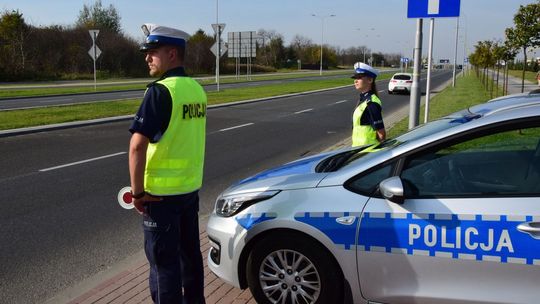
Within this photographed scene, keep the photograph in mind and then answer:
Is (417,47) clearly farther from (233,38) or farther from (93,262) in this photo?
(233,38)

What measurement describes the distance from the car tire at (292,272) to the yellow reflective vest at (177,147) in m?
0.70

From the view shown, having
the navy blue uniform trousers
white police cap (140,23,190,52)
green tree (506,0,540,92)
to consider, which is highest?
green tree (506,0,540,92)

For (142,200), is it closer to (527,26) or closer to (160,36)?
(160,36)

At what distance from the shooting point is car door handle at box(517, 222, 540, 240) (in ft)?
8.30

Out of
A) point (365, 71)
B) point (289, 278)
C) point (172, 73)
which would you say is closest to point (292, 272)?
point (289, 278)

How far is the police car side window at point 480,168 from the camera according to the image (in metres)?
2.80

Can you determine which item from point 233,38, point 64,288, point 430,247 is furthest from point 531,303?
point 233,38

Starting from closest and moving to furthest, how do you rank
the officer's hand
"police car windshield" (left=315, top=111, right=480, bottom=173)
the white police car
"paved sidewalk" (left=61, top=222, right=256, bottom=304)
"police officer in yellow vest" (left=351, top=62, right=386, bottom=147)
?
the white police car
the officer's hand
"police car windshield" (left=315, top=111, right=480, bottom=173)
"paved sidewalk" (left=61, top=222, right=256, bottom=304)
"police officer in yellow vest" (left=351, top=62, right=386, bottom=147)

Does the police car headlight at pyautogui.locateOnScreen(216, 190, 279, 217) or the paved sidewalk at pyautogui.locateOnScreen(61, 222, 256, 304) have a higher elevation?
the police car headlight at pyautogui.locateOnScreen(216, 190, 279, 217)

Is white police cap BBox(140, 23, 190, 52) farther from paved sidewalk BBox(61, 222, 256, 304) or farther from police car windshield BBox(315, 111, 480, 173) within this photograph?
paved sidewalk BBox(61, 222, 256, 304)

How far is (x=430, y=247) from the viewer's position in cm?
274

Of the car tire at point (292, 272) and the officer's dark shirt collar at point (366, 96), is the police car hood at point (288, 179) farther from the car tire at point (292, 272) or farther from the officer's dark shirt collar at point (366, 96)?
the officer's dark shirt collar at point (366, 96)

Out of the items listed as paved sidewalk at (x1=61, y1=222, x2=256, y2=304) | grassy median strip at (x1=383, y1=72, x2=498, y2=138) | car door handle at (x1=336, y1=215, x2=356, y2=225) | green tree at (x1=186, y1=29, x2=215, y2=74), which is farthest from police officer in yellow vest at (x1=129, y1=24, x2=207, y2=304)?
green tree at (x1=186, y1=29, x2=215, y2=74)

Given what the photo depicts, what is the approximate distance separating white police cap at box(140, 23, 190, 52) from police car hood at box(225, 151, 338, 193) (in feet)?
3.70
